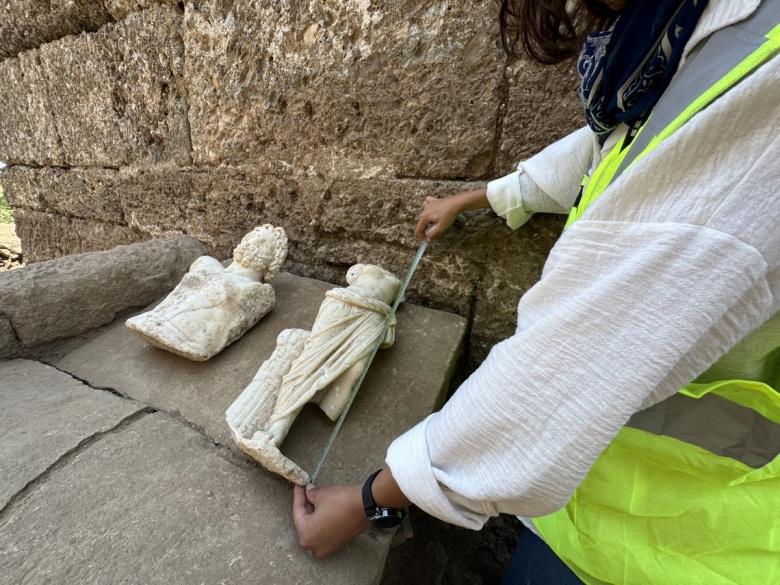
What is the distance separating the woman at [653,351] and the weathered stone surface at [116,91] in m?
2.00

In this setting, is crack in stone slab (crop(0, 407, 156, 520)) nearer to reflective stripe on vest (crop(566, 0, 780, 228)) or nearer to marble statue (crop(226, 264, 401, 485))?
marble statue (crop(226, 264, 401, 485))

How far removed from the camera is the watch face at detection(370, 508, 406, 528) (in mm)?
683

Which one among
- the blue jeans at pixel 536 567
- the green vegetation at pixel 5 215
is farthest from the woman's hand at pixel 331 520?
the green vegetation at pixel 5 215

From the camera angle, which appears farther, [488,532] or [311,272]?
[311,272]

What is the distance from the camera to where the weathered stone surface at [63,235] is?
2.65 meters

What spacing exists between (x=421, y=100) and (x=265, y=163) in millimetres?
807

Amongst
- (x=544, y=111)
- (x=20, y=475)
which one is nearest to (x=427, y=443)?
(x=20, y=475)

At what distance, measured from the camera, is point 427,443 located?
560 millimetres

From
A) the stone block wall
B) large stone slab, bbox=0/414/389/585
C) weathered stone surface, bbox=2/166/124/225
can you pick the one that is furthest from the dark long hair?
weathered stone surface, bbox=2/166/124/225

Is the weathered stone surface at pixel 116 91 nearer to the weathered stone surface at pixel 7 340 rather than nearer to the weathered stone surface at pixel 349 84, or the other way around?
the weathered stone surface at pixel 349 84

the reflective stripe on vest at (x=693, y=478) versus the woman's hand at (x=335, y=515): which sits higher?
the reflective stripe on vest at (x=693, y=478)

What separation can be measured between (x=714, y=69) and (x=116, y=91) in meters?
2.76

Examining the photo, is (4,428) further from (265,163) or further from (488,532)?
(488,532)

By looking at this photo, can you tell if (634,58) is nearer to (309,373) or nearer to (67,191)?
(309,373)
